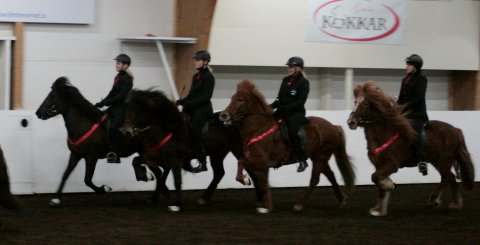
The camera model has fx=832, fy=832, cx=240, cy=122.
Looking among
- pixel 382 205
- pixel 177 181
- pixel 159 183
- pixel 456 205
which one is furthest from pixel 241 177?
pixel 456 205

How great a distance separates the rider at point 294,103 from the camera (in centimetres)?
1138

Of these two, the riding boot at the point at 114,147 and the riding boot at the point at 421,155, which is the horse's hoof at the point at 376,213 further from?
the riding boot at the point at 114,147

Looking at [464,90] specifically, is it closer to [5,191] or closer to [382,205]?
[382,205]

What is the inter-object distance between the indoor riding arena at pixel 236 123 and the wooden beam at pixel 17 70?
2 centimetres

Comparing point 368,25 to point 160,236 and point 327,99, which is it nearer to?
point 327,99

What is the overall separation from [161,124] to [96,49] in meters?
5.29

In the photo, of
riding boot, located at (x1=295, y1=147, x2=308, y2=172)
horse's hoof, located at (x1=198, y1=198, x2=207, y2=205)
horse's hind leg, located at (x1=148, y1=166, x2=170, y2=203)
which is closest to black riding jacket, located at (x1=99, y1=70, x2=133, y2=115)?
horse's hind leg, located at (x1=148, y1=166, x2=170, y2=203)

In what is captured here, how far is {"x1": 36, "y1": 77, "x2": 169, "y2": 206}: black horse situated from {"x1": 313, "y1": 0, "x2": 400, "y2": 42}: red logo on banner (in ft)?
22.8

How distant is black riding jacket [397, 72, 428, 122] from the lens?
1152cm

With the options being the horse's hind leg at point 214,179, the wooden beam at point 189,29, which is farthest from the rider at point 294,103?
the wooden beam at point 189,29

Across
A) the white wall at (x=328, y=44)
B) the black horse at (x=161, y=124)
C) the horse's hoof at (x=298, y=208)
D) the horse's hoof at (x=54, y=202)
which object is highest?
the white wall at (x=328, y=44)

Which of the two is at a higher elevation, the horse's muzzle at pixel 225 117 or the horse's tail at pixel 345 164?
the horse's muzzle at pixel 225 117

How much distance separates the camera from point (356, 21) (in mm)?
17922

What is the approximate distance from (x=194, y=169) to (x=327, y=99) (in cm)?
759
